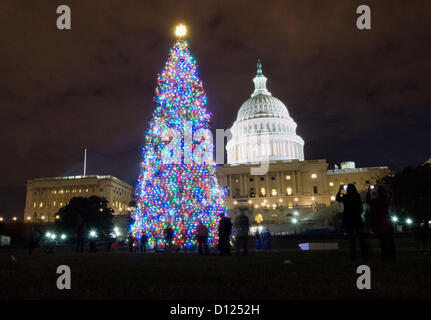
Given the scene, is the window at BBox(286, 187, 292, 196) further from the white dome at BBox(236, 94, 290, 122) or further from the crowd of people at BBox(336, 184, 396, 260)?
the crowd of people at BBox(336, 184, 396, 260)

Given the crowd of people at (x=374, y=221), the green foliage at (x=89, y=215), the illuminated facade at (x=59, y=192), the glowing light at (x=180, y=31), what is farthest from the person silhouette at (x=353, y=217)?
the illuminated facade at (x=59, y=192)

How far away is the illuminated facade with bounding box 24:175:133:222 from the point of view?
12044 centimetres

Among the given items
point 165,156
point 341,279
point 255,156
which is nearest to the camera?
point 341,279

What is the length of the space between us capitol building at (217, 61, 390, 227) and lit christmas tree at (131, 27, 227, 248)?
4762cm

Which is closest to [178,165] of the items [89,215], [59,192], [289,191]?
[89,215]

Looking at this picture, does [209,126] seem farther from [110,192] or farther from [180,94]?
[110,192]

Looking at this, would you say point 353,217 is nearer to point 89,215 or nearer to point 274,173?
point 89,215

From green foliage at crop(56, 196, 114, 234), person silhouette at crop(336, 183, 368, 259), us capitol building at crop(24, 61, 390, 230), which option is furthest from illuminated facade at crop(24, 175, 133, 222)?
person silhouette at crop(336, 183, 368, 259)

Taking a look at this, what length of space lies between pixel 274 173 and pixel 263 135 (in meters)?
17.7

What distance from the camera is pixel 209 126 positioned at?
1132 inches

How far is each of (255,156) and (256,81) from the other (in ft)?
117

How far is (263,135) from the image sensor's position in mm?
119250

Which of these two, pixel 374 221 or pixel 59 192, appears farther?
pixel 59 192

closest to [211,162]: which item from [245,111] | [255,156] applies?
[255,156]
